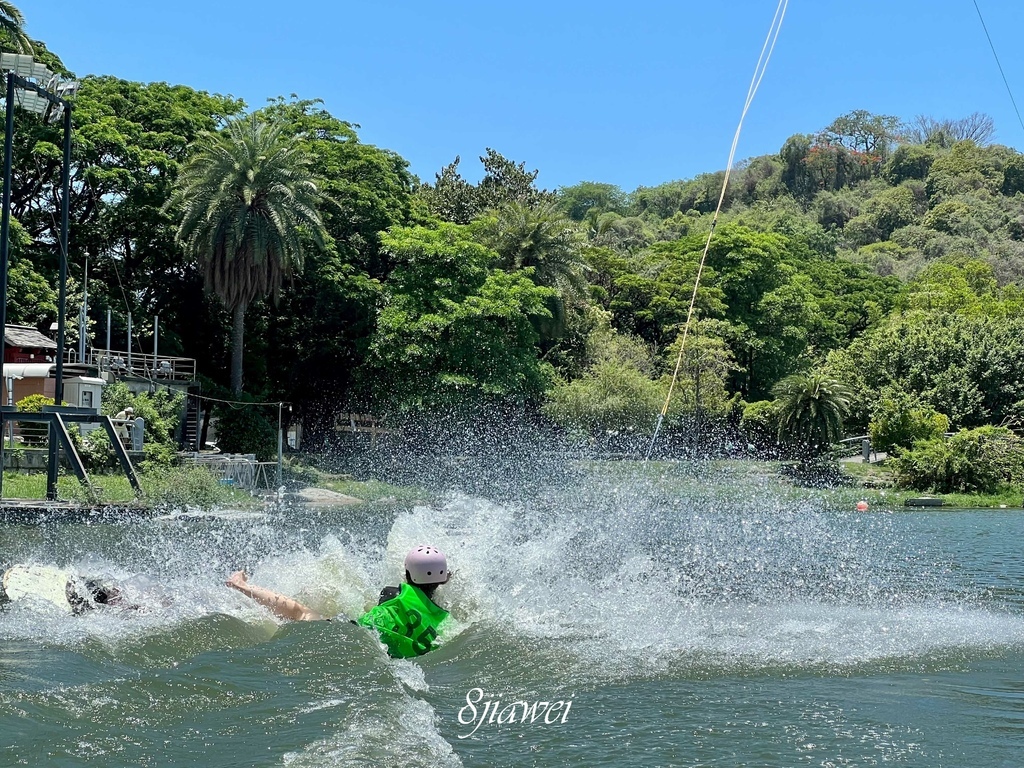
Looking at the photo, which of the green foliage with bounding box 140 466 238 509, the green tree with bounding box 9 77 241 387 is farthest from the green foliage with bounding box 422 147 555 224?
the green foliage with bounding box 140 466 238 509

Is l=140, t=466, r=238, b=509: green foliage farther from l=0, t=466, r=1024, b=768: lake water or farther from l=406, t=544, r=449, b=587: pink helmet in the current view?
l=406, t=544, r=449, b=587: pink helmet

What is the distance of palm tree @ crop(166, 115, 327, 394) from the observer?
4191cm

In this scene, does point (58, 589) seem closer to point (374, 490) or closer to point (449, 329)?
point (374, 490)

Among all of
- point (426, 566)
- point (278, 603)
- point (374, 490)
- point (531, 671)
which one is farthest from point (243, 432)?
point (531, 671)

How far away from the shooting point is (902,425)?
44.6 m

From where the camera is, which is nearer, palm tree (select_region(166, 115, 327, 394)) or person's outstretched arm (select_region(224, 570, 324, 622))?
person's outstretched arm (select_region(224, 570, 324, 622))

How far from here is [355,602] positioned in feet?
41.4

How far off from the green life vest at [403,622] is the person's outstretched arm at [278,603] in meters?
1.51

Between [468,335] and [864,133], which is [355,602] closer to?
[468,335]

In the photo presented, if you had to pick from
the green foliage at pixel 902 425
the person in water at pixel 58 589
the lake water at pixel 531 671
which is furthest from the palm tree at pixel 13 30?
the green foliage at pixel 902 425

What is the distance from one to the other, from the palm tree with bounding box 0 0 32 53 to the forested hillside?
12.6 ft

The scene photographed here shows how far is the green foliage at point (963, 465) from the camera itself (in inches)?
1602

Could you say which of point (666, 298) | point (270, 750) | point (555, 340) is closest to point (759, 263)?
point (666, 298)

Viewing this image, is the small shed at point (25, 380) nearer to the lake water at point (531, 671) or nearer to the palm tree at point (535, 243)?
the palm tree at point (535, 243)
